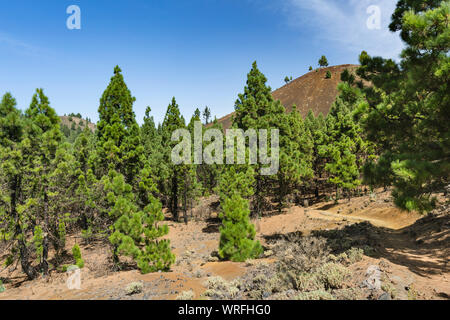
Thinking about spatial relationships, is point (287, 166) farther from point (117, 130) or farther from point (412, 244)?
point (117, 130)

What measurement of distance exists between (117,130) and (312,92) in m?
110

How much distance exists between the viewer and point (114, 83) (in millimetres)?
18953

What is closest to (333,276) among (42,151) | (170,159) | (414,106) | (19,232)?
(414,106)

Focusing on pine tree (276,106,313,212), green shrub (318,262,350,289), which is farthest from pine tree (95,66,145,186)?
green shrub (318,262,350,289)

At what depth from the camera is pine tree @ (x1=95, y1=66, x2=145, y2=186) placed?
1828cm

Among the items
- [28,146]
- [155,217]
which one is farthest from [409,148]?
[28,146]

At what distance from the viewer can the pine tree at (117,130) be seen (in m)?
18.3

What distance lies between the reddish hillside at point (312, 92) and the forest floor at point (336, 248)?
270 feet

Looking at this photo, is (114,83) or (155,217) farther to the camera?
(114,83)

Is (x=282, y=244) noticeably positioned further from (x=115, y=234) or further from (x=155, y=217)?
(x=115, y=234)

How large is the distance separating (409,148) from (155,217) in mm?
10712

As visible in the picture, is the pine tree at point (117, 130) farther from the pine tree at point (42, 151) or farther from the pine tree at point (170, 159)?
the pine tree at point (170, 159)

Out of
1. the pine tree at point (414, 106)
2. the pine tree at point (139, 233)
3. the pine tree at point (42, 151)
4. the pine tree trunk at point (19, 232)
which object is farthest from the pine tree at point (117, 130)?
the pine tree at point (414, 106)

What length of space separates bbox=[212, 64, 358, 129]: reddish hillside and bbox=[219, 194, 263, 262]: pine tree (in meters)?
87.6
